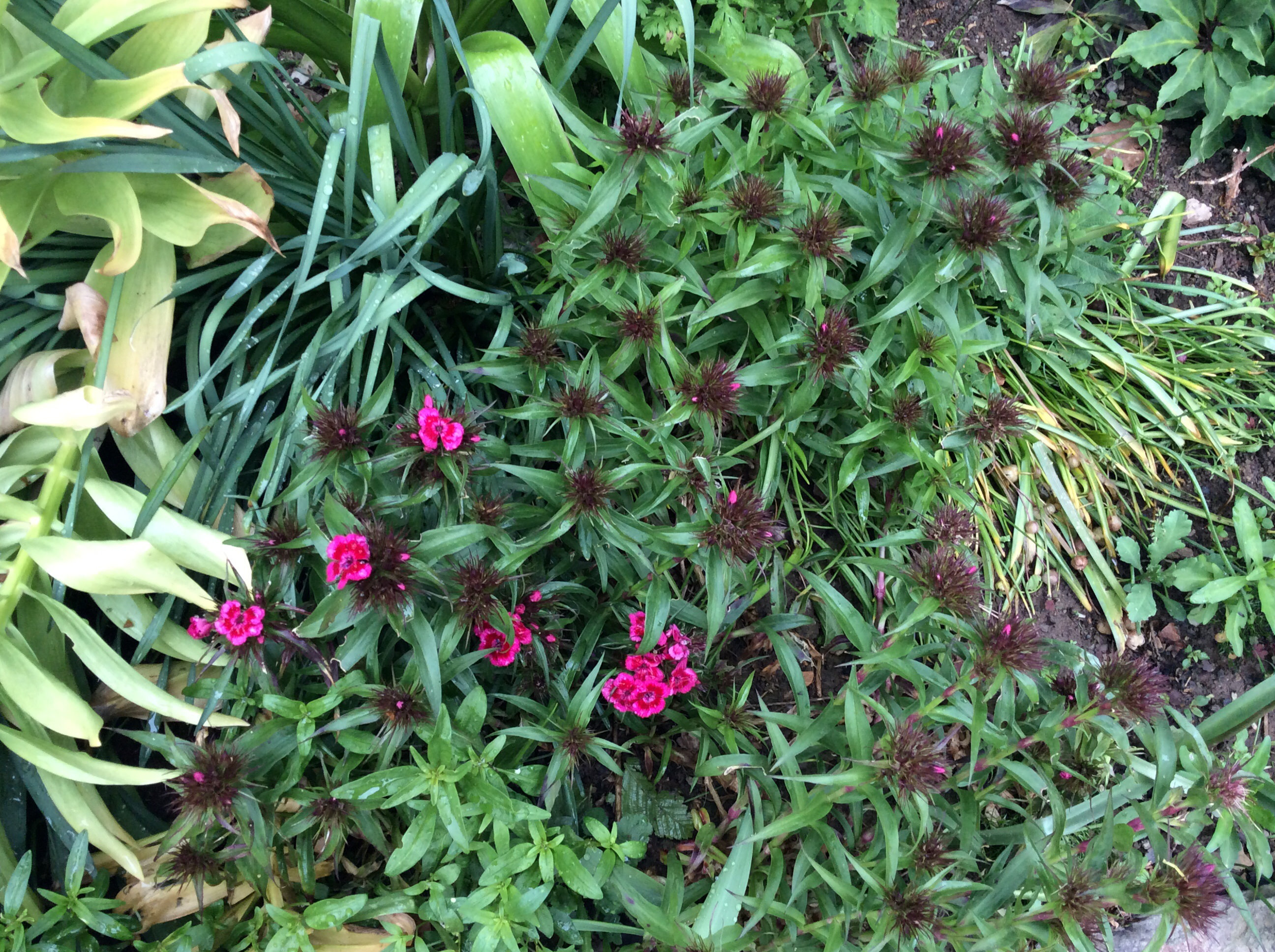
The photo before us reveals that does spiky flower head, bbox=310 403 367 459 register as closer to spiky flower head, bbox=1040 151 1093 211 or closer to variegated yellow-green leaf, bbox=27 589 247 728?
variegated yellow-green leaf, bbox=27 589 247 728

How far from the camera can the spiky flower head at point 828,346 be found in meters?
1.62

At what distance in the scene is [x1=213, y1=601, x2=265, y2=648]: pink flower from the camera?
56.1 inches

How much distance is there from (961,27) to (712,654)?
7.20 ft

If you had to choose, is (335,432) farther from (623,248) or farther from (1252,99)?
(1252,99)

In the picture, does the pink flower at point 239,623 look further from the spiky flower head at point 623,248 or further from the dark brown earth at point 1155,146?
the dark brown earth at point 1155,146

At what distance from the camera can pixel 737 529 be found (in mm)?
1446

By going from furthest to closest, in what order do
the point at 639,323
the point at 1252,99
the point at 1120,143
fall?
the point at 1120,143
the point at 1252,99
the point at 639,323

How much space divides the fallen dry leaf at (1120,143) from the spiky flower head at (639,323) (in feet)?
5.96

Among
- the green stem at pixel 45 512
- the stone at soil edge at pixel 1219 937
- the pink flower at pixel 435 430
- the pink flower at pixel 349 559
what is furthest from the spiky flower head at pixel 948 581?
the green stem at pixel 45 512

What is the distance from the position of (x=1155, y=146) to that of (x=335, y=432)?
271cm

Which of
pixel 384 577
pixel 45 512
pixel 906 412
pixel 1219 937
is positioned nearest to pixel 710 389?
pixel 906 412

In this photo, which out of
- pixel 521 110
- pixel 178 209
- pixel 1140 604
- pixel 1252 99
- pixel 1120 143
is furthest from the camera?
pixel 1120 143

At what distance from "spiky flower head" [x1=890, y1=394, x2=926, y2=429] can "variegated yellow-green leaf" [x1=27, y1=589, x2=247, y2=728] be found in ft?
4.70

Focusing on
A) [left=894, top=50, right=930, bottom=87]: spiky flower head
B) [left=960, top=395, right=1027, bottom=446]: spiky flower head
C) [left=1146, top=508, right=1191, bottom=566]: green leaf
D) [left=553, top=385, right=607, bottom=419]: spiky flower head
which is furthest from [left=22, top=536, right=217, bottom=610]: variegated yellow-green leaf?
[left=1146, top=508, right=1191, bottom=566]: green leaf
